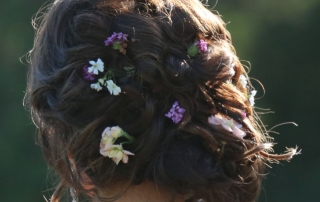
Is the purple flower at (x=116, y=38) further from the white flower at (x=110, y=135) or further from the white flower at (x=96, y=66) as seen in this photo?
the white flower at (x=110, y=135)

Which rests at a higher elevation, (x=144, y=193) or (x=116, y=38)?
(x=116, y=38)

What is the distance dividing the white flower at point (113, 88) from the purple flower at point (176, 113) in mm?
135

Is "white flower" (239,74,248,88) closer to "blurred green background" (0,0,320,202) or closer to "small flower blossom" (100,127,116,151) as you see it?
"small flower blossom" (100,127,116,151)

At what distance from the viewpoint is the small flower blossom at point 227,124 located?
1.86m

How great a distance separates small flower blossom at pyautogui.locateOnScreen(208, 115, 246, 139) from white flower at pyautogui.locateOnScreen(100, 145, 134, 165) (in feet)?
0.75

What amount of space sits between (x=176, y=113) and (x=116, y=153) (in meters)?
0.18

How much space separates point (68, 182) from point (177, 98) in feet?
1.37

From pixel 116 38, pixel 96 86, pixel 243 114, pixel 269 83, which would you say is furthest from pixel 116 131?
pixel 269 83

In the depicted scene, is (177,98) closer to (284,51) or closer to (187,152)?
(187,152)

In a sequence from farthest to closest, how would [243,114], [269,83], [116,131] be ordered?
1. [269,83]
2. [243,114]
3. [116,131]

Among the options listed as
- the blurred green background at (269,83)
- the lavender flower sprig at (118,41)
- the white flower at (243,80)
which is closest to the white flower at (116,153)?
the lavender flower sprig at (118,41)

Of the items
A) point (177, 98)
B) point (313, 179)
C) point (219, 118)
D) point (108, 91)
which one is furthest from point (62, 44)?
point (313, 179)

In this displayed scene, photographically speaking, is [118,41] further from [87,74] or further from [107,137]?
[107,137]

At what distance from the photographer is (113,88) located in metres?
1.80
